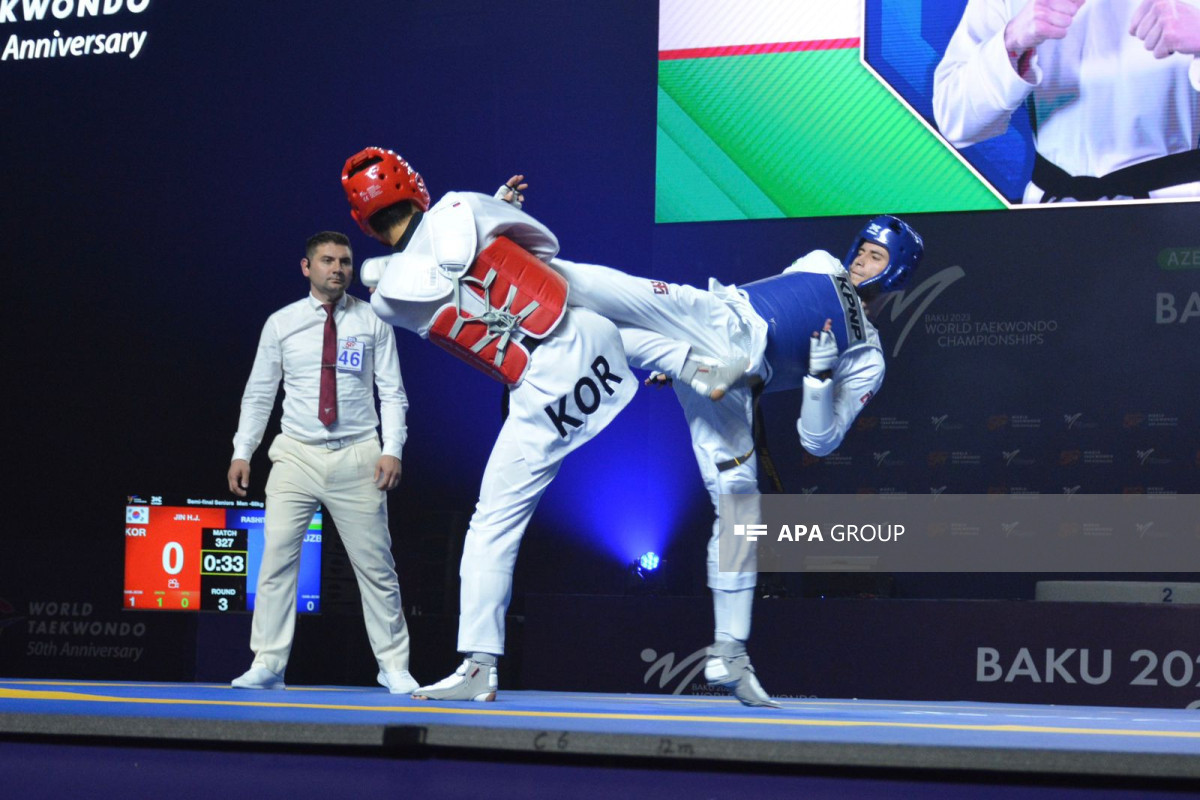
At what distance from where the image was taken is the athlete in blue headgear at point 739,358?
339cm

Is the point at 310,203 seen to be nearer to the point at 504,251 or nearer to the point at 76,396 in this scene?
the point at 76,396

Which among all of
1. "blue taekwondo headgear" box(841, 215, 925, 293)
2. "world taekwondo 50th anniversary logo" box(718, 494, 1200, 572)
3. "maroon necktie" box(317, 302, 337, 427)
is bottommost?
"world taekwondo 50th anniversary logo" box(718, 494, 1200, 572)

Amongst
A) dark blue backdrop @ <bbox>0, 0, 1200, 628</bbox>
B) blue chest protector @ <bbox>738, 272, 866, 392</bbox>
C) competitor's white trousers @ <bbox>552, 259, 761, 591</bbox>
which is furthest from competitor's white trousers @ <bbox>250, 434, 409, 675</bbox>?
dark blue backdrop @ <bbox>0, 0, 1200, 628</bbox>

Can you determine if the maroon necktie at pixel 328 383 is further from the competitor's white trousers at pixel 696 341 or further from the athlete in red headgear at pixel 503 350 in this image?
the competitor's white trousers at pixel 696 341

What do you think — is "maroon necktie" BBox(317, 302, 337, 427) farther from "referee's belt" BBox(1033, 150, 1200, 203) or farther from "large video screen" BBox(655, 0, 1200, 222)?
"referee's belt" BBox(1033, 150, 1200, 203)

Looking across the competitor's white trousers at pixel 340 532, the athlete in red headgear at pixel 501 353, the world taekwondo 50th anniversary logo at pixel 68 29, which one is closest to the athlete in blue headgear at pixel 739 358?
the athlete in red headgear at pixel 501 353

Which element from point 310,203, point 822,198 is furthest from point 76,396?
point 822,198

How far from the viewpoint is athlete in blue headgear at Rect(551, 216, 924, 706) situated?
339 centimetres

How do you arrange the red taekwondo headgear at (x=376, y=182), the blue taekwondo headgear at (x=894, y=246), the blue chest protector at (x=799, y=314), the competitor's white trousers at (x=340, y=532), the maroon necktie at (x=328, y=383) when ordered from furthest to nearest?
the maroon necktie at (x=328, y=383) → the competitor's white trousers at (x=340, y=532) → the blue taekwondo headgear at (x=894, y=246) → the blue chest protector at (x=799, y=314) → the red taekwondo headgear at (x=376, y=182)

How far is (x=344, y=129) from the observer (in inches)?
301

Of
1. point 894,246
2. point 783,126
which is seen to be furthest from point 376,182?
point 783,126

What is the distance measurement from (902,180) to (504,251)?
4092mm

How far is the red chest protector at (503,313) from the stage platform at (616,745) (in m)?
0.99

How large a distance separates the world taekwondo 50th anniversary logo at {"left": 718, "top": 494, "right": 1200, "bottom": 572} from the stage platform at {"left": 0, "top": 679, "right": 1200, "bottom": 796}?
4.11 m
